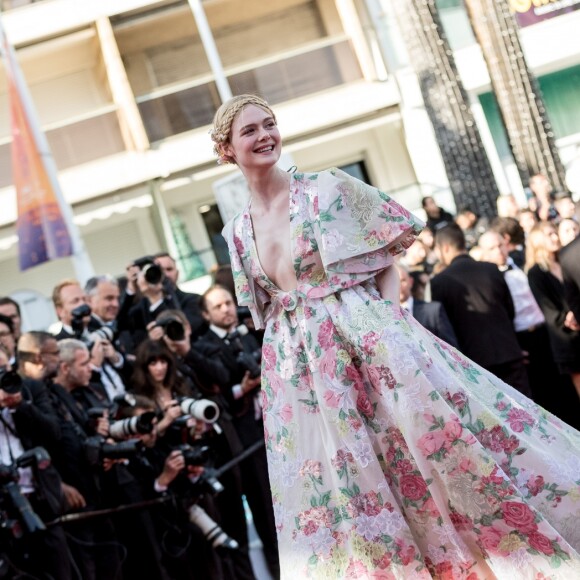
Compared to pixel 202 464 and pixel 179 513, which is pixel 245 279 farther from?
pixel 179 513

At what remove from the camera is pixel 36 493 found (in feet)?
20.0

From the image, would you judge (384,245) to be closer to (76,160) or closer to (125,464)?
(125,464)

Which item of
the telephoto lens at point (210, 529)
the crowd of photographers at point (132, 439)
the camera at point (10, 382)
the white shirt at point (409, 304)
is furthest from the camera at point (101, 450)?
the white shirt at point (409, 304)

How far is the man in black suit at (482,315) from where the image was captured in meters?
8.45

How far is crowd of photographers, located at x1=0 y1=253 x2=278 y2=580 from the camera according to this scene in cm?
615

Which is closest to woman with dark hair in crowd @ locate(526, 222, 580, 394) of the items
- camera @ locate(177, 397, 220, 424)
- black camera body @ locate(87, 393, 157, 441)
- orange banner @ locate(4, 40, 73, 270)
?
camera @ locate(177, 397, 220, 424)

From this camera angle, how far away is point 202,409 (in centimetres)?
678

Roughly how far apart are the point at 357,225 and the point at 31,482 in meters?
2.71

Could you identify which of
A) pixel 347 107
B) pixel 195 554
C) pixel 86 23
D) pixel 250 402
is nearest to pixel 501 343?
pixel 250 402

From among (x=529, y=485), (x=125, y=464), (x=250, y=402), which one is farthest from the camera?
(x=250, y=402)

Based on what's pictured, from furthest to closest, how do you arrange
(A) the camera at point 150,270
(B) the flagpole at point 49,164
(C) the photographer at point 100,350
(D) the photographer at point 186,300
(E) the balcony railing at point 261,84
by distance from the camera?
(E) the balcony railing at point 261,84
(B) the flagpole at point 49,164
(D) the photographer at point 186,300
(A) the camera at point 150,270
(C) the photographer at point 100,350

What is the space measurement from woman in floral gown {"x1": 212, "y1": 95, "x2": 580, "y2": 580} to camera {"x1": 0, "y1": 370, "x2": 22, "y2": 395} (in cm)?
196

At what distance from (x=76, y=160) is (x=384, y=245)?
726 inches

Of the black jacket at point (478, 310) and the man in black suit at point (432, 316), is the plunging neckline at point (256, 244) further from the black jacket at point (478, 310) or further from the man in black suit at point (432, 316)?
the black jacket at point (478, 310)
